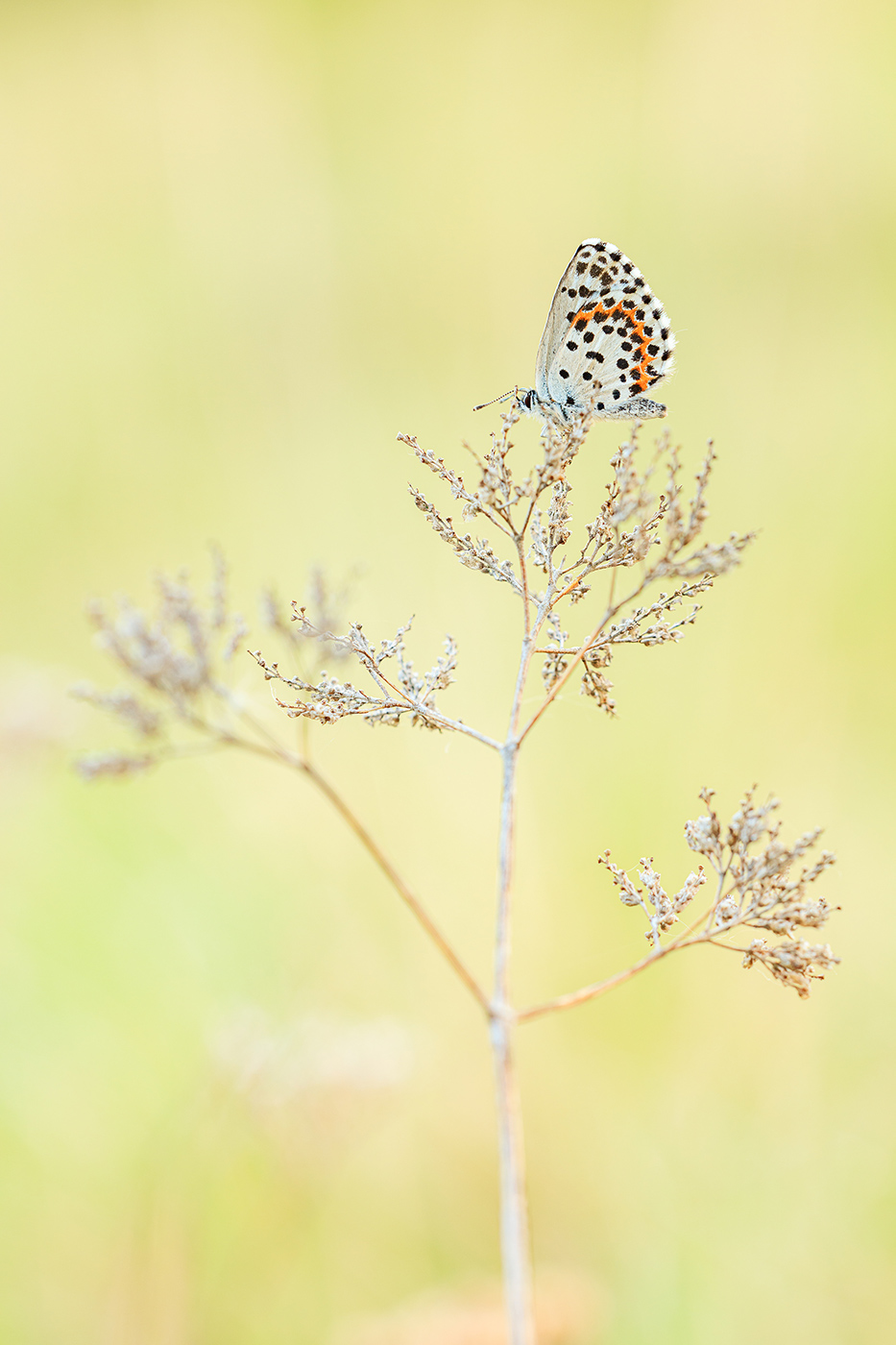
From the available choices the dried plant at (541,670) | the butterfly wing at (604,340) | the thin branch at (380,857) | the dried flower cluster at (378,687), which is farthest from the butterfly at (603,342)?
the thin branch at (380,857)

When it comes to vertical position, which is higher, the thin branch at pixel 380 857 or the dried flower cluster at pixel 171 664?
the dried flower cluster at pixel 171 664

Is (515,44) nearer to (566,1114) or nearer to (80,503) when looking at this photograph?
(80,503)

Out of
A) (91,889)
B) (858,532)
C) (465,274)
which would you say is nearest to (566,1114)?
(91,889)

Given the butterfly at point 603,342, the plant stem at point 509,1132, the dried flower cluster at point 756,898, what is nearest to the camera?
the plant stem at point 509,1132

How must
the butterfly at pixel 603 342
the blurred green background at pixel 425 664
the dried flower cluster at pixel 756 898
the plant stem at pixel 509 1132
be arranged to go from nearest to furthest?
the plant stem at pixel 509 1132, the dried flower cluster at pixel 756 898, the butterfly at pixel 603 342, the blurred green background at pixel 425 664

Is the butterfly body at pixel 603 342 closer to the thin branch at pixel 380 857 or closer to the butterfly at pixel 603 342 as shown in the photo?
the butterfly at pixel 603 342
